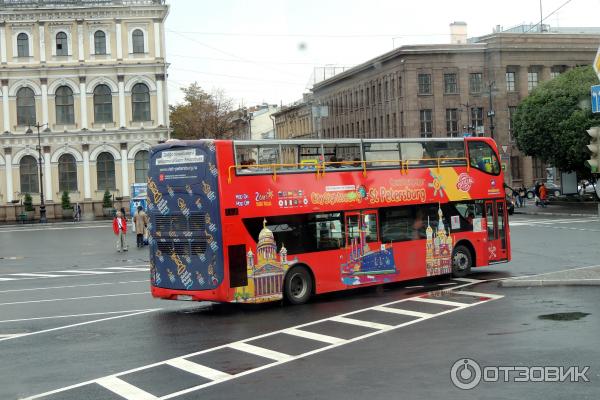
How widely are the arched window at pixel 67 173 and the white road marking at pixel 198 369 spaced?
69002 millimetres

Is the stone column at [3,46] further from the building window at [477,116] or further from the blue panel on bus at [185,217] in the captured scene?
the blue panel on bus at [185,217]

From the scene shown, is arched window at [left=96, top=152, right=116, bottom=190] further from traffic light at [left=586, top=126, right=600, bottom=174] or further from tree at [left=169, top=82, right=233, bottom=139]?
traffic light at [left=586, top=126, right=600, bottom=174]

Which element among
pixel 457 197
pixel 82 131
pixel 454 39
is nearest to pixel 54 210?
pixel 82 131

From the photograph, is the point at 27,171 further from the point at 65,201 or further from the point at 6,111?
the point at 6,111

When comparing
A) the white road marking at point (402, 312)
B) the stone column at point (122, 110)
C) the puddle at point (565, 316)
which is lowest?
the white road marking at point (402, 312)

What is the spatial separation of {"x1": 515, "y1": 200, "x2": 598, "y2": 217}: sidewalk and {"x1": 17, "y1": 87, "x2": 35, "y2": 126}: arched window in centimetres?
4308

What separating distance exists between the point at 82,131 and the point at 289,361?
6916cm

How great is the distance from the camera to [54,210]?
79000 mm

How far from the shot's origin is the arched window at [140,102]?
79562 mm

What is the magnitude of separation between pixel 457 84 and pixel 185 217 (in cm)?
6464

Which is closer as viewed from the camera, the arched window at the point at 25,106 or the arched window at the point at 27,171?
the arched window at the point at 25,106

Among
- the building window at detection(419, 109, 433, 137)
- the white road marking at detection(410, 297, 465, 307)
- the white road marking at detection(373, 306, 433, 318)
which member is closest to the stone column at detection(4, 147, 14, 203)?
the building window at detection(419, 109, 433, 137)

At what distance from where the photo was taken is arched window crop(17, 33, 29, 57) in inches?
3086

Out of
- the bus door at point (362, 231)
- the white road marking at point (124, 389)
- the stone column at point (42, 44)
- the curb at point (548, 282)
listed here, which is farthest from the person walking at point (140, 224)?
the stone column at point (42, 44)
